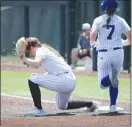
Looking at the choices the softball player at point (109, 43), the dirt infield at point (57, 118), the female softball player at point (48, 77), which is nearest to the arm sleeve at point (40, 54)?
the female softball player at point (48, 77)

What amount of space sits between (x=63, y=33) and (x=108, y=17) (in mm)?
12465

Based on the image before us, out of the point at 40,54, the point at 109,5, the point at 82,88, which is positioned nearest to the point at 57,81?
the point at 40,54

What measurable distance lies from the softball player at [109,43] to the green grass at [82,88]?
1859mm

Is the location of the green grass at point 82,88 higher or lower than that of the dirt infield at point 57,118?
lower

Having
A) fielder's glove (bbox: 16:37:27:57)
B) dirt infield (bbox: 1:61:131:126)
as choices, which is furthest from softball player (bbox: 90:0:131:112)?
fielder's glove (bbox: 16:37:27:57)

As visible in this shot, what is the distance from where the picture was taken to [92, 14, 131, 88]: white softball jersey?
8703 mm

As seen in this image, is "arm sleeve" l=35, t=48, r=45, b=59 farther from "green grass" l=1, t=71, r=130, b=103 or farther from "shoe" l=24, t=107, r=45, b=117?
"green grass" l=1, t=71, r=130, b=103

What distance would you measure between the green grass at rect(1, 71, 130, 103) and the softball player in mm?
1859

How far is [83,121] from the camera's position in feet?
25.1

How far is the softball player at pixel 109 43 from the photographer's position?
8703 mm

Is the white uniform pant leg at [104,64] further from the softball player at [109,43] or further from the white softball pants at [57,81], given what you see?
the white softball pants at [57,81]

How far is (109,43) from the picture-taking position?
28.6 ft

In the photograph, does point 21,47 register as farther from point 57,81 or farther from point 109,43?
point 109,43

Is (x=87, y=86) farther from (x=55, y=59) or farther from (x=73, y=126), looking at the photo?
(x=73, y=126)
